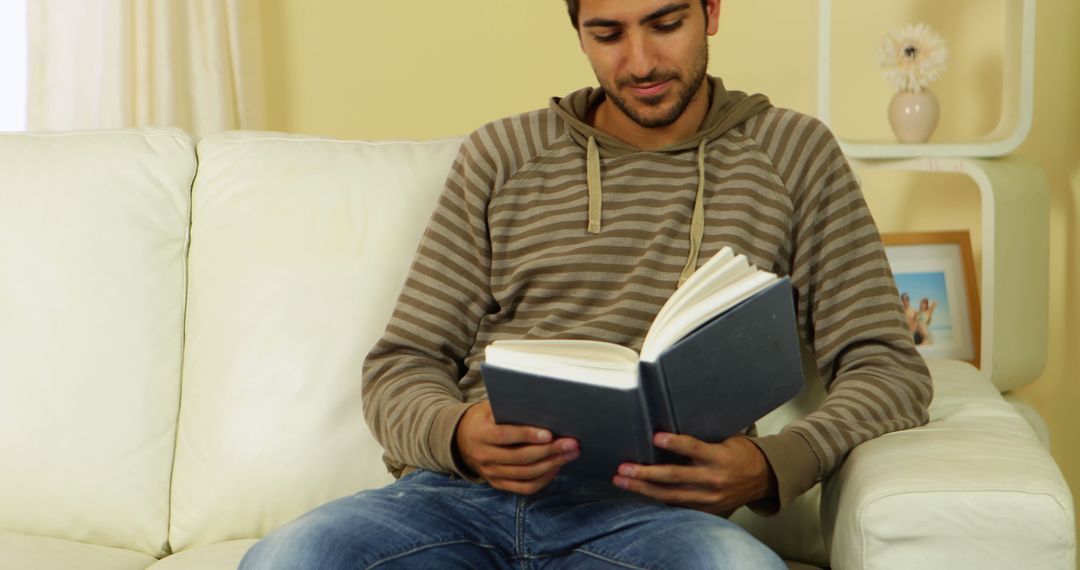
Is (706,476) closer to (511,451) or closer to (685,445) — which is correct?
(685,445)

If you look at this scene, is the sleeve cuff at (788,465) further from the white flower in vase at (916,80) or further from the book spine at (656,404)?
the white flower in vase at (916,80)

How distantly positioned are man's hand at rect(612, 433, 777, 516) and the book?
1 centimetres

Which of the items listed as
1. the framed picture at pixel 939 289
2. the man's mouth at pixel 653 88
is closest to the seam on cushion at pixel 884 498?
the man's mouth at pixel 653 88

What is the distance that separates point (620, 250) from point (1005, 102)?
114 centimetres

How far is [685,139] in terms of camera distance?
5.18 feet

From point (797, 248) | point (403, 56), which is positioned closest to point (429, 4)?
point (403, 56)

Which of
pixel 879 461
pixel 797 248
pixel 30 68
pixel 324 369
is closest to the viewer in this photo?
pixel 879 461

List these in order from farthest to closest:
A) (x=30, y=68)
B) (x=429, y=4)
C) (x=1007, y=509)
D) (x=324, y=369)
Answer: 1. (x=429, y=4)
2. (x=30, y=68)
3. (x=324, y=369)
4. (x=1007, y=509)

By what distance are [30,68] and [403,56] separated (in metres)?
0.84

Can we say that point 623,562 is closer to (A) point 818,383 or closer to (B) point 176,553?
(A) point 818,383

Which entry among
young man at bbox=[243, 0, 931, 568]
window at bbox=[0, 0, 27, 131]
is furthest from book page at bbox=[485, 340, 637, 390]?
window at bbox=[0, 0, 27, 131]

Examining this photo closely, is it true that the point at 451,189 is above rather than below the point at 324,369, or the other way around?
above

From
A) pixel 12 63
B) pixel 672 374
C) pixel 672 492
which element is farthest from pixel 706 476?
pixel 12 63

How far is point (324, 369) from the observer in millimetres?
1652
